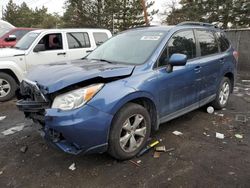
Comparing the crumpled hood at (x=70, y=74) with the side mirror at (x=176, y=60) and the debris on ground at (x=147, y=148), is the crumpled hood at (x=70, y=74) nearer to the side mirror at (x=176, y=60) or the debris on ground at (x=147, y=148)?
the side mirror at (x=176, y=60)

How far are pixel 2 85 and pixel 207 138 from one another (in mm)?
5116

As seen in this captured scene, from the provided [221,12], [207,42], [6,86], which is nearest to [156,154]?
[207,42]

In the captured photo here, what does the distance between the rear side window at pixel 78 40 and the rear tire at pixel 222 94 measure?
4420mm

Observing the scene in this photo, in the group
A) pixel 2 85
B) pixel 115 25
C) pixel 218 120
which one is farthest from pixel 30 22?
pixel 218 120

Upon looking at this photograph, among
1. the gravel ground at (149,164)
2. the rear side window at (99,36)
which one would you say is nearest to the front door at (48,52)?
the rear side window at (99,36)

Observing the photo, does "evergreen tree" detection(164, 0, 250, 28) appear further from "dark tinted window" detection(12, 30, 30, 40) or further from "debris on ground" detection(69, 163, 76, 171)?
"debris on ground" detection(69, 163, 76, 171)

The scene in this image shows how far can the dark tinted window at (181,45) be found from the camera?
13.9 ft

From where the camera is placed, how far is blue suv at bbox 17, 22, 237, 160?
127 inches

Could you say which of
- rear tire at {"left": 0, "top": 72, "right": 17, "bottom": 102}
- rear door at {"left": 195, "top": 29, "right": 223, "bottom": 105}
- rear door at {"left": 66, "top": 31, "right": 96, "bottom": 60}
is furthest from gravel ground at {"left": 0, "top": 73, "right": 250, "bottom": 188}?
rear door at {"left": 66, "top": 31, "right": 96, "bottom": 60}

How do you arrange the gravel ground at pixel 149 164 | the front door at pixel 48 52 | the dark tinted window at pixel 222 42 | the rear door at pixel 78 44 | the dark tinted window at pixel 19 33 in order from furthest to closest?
the dark tinted window at pixel 19 33 → the rear door at pixel 78 44 → the front door at pixel 48 52 → the dark tinted window at pixel 222 42 → the gravel ground at pixel 149 164

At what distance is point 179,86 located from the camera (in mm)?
4367

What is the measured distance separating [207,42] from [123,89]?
2601 mm

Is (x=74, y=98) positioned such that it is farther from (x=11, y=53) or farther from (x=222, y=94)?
(x=11, y=53)

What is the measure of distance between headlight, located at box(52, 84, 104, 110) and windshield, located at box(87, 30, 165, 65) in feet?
3.33
